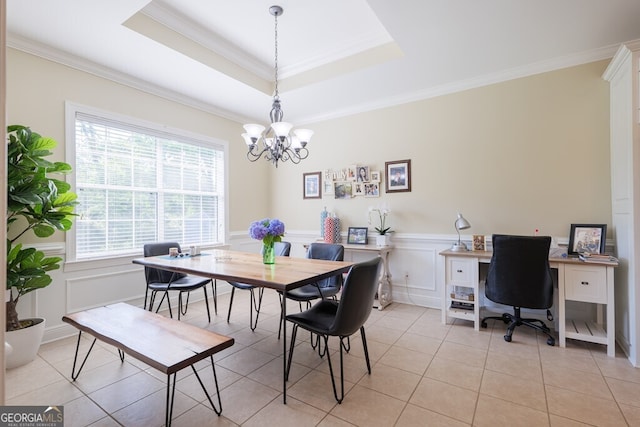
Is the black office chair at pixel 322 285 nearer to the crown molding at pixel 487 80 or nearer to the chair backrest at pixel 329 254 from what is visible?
the chair backrest at pixel 329 254

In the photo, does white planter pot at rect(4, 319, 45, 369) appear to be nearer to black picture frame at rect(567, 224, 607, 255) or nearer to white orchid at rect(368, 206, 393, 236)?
white orchid at rect(368, 206, 393, 236)

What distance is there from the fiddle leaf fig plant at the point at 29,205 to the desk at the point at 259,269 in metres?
0.74

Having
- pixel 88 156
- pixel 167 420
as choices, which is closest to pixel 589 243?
pixel 167 420

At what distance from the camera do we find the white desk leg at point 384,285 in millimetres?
3758

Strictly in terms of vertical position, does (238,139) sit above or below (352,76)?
below

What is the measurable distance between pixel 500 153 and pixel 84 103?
178 inches

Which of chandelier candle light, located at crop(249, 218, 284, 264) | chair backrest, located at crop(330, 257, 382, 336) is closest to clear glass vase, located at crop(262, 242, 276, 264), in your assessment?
chandelier candle light, located at crop(249, 218, 284, 264)

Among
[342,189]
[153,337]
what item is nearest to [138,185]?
[153,337]

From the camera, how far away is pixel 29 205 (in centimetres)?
235

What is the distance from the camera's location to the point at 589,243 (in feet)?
9.32

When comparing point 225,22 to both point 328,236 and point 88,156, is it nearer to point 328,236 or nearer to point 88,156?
point 88,156

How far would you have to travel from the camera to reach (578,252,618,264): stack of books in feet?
8.24

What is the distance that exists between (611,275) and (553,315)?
813mm

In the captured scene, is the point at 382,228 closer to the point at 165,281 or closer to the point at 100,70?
the point at 165,281
